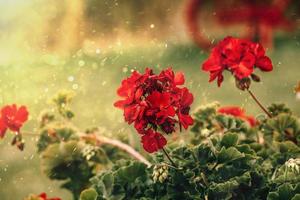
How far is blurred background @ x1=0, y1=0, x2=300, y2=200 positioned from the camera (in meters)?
3.58

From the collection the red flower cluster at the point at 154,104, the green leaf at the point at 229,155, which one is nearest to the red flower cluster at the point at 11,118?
the red flower cluster at the point at 154,104

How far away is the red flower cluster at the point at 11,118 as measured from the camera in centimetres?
199

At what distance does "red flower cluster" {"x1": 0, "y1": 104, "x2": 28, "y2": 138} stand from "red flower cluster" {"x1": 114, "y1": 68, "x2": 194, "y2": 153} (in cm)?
61

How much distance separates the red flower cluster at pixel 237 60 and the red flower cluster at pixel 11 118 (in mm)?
662

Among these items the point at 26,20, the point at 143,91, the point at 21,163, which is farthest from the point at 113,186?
the point at 26,20

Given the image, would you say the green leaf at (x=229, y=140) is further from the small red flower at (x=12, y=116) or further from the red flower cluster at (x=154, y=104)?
the small red flower at (x=12, y=116)

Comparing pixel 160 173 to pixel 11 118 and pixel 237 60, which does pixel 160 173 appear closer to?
pixel 237 60

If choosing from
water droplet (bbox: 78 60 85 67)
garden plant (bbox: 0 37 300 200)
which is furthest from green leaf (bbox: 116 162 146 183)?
water droplet (bbox: 78 60 85 67)

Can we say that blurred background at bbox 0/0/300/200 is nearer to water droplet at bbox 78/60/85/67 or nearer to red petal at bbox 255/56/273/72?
water droplet at bbox 78/60/85/67

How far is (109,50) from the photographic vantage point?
511cm

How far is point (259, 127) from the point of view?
6.37 ft

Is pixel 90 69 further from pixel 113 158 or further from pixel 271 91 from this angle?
pixel 113 158

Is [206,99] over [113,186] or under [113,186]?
over

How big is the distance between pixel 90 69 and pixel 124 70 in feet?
0.90
